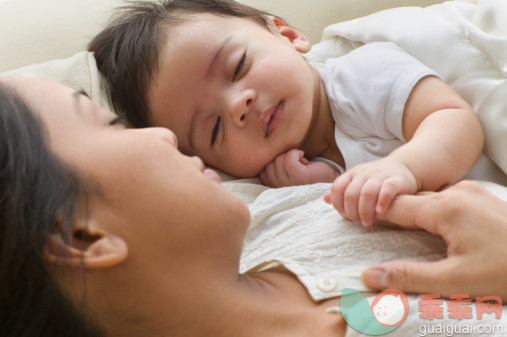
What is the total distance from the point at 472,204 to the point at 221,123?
63cm

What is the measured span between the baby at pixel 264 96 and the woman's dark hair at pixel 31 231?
575 mm

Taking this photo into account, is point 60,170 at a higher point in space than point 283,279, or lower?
higher

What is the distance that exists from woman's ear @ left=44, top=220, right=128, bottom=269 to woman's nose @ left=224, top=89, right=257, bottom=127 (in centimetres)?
56

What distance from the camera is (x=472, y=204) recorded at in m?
0.82

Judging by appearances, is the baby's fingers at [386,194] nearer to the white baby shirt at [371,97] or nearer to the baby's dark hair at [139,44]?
the white baby shirt at [371,97]

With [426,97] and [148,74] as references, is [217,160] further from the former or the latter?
[426,97]

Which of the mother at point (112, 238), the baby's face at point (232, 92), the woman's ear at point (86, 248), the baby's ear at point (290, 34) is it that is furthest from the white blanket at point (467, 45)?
the woman's ear at point (86, 248)

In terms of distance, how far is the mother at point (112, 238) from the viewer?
0.66 meters

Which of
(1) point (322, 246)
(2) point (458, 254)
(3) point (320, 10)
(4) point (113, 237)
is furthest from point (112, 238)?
(3) point (320, 10)

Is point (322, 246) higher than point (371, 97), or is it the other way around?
point (371, 97)

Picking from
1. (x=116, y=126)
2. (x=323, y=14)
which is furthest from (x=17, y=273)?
(x=323, y=14)

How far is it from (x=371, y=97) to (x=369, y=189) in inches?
15.2

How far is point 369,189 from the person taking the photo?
89 cm

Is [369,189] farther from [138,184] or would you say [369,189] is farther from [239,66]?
[239,66]
